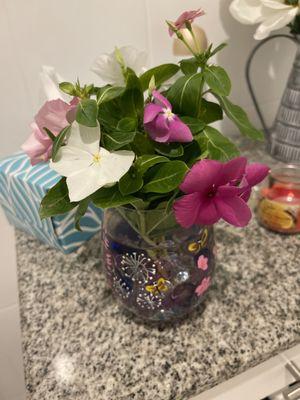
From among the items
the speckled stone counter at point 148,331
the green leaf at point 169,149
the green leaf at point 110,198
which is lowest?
the speckled stone counter at point 148,331

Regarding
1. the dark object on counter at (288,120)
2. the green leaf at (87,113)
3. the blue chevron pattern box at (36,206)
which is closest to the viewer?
the green leaf at (87,113)

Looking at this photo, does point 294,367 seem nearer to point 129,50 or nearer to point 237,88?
point 129,50

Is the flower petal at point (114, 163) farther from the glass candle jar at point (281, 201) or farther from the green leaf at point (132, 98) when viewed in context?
the glass candle jar at point (281, 201)

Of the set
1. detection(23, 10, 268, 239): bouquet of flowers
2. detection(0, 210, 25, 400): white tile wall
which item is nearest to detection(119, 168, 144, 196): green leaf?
detection(23, 10, 268, 239): bouquet of flowers

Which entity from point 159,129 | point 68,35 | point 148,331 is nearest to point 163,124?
point 159,129

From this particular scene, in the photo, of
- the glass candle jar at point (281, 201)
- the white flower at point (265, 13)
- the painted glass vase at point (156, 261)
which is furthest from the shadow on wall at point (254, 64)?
the painted glass vase at point (156, 261)

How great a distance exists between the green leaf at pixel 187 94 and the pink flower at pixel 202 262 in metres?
0.20

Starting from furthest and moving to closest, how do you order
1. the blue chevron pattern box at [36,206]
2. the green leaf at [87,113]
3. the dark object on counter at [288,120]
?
the dark object on counter at [288,120]
the blue chevron pattern box at [36,206]
the green leaf at [87,113]

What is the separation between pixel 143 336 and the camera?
54 centimetres

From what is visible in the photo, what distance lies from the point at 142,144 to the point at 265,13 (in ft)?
1.58

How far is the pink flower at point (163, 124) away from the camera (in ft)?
1.13

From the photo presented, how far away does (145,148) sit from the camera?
39cm

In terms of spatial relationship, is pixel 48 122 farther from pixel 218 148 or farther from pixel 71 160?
pixel 218 148

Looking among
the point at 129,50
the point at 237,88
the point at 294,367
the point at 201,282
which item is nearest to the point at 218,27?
the point at 237,88
